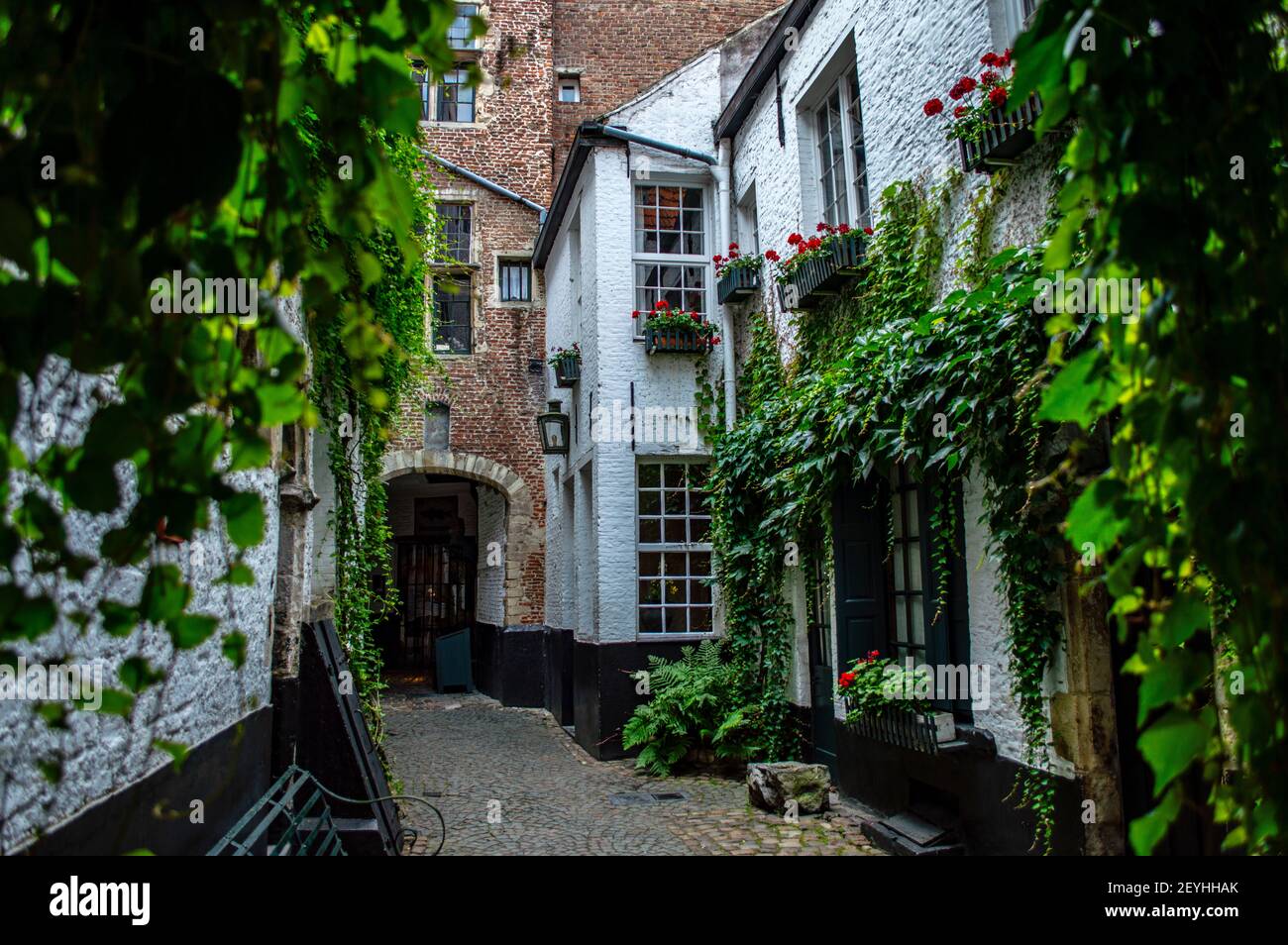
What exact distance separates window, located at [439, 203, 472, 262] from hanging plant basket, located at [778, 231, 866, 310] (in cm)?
806

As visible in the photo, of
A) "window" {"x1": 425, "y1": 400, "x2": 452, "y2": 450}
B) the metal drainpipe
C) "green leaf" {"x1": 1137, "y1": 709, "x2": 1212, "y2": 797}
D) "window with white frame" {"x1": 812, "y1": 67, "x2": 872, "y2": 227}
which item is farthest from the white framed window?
"green leaf" {"x1": 1137, "y1": 709, "x2": 1212, "y2": 797}

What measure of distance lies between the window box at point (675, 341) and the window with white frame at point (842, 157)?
2480mm

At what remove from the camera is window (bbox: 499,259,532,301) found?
47.8 ft

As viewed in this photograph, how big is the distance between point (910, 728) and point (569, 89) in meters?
13.2

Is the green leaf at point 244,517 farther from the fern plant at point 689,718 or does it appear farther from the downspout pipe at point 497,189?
the downspout pipe at point 497,189

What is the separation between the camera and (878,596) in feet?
23.0

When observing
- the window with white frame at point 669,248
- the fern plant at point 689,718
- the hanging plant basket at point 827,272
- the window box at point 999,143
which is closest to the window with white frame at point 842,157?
the hanging plant basket at point 827,272

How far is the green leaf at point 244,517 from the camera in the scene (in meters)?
1.12

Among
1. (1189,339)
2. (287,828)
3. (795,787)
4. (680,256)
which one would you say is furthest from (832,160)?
(1189,339)

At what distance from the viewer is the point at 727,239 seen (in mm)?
10195

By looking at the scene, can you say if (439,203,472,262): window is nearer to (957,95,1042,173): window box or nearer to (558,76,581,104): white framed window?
(558,76,581,104): white framed window
